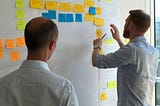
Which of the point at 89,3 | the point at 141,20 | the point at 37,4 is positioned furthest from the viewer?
the point at 89,3

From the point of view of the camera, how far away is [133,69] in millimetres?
2447

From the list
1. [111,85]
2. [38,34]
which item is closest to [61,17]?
[111,85]

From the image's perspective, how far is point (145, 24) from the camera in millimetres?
2512

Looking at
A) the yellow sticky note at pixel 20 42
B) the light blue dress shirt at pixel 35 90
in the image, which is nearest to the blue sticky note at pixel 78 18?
the yellow sticky note at pixel 20 42

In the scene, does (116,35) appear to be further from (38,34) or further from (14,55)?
(38,34)

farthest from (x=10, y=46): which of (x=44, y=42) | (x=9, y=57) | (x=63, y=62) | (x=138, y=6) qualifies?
(x=138, y=6)

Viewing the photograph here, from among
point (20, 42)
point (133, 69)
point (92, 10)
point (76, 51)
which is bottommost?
point (133, 69)

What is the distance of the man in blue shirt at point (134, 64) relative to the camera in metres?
2.41

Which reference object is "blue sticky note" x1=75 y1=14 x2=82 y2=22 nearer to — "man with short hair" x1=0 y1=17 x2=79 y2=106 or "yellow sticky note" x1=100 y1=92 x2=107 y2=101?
"yellow sticky note" x1=100 y1=92 x2=107 y2=101

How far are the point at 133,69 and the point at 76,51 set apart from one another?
21.3 inches

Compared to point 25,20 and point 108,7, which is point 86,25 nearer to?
point 108,7

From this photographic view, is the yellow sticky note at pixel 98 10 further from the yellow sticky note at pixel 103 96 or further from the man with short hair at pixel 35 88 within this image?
the man with short hair at pixel 35 88

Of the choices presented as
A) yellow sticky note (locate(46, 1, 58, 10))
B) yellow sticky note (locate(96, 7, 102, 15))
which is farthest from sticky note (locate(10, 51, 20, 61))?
yellow sticky note (locate(96, 7, 102, 15))

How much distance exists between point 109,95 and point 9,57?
1164mm
